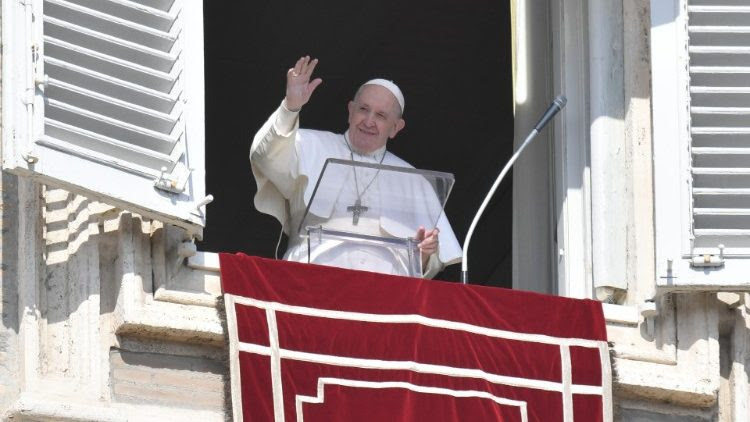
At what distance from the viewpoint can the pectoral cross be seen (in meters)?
10.4

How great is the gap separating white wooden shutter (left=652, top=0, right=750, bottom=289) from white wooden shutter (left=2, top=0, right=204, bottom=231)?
1.48 meters

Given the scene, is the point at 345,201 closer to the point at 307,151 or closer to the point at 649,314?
the point at 307,151

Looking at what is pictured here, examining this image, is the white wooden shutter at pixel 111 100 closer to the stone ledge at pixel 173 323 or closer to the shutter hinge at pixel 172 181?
the shutter hinge at pixel 172 181

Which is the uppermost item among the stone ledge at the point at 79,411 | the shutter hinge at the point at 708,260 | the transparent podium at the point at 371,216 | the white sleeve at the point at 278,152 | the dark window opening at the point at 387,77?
the dark window opening at the point at 387,77

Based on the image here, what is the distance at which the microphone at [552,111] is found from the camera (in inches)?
416

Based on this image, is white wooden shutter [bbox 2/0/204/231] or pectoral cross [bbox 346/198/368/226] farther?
pectoral cross [bbox 346/198/368/226]

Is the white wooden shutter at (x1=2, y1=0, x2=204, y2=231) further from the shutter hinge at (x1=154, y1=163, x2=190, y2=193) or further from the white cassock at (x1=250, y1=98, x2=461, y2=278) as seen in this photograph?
the white cassock at (x1=250, y1=98, x2=461, y2=278)

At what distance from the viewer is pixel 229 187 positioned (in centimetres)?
1373

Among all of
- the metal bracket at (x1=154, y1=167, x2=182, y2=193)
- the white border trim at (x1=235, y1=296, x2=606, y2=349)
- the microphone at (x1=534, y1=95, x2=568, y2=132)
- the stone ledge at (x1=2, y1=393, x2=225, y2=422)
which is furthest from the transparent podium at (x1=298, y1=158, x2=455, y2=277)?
the stone ledge at (x1=2, y1=393, x2=225, y2=422)

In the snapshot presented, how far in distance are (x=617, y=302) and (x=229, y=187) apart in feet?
12.1

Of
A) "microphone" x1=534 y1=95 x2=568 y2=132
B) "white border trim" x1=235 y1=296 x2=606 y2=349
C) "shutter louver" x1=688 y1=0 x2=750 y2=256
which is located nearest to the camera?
"white border trim" x1=235 y1=296 x2=606 y2=349

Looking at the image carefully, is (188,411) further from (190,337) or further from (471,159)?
(471,159)

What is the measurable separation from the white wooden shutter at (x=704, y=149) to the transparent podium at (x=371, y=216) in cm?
75

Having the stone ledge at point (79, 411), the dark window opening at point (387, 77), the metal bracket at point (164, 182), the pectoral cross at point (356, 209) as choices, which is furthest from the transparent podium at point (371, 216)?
the dark window opening at point (387, 77)
